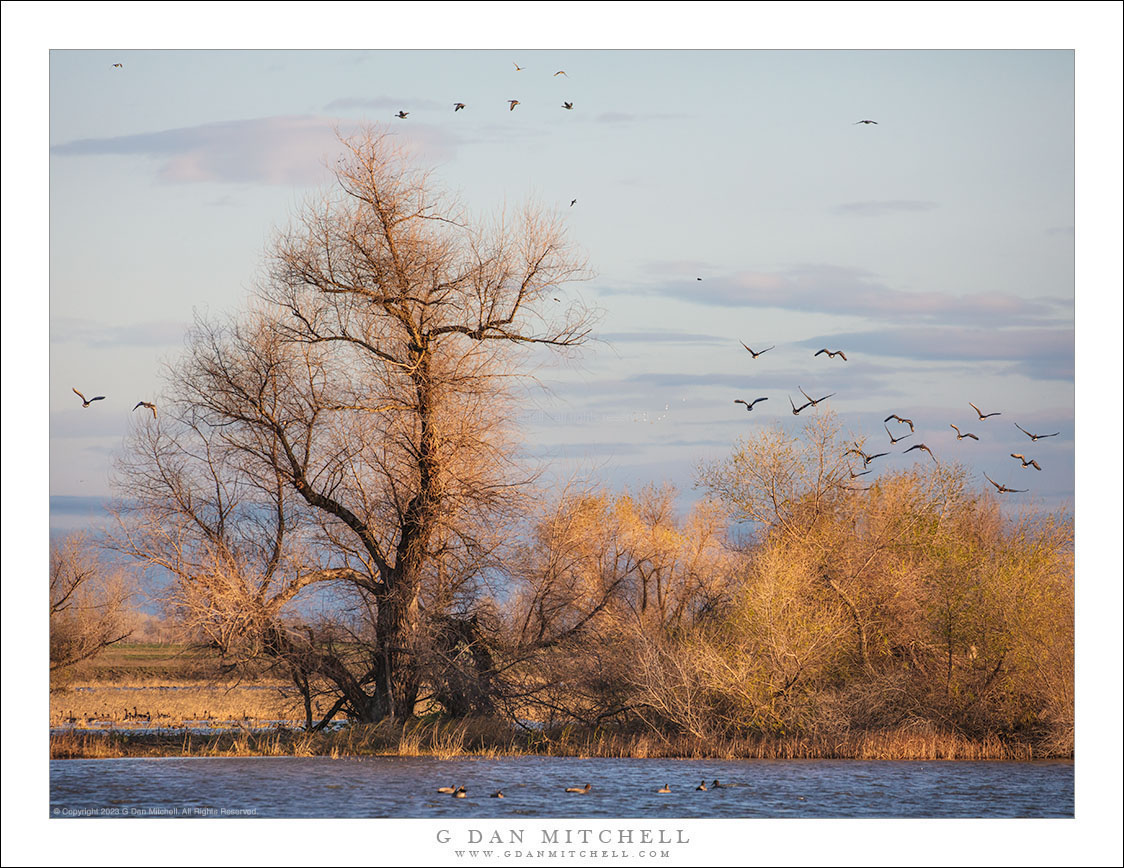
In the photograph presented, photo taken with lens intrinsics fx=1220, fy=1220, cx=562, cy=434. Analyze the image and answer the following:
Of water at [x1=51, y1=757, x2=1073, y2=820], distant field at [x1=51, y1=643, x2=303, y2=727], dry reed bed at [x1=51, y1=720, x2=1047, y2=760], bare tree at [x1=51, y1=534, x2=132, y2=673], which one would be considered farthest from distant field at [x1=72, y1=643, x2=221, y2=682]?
water at [x1=51, y1=757, x2=1073, y2=820]

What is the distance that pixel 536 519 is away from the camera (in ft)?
95.8

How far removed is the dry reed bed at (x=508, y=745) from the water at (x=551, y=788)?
0.89 meters

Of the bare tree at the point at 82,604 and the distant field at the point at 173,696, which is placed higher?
the bare tree at the point at 82,604

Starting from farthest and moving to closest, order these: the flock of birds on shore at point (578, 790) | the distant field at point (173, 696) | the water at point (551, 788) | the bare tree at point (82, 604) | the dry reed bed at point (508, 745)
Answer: the bare tree at point (82, 604), the distant field at point (173, 696), the dry reed bed at point (508, 745), the flock of birds on shore at point (578, 790), the water at point (551, 788)

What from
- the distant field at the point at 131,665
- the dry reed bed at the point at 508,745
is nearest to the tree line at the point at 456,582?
the dry reed bed at the point at 508,745

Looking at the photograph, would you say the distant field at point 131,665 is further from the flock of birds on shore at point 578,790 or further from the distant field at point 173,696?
the flock of birds on shore at point 578,790

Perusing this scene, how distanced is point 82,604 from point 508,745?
1817 cm

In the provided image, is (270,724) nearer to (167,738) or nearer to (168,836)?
(167,738)

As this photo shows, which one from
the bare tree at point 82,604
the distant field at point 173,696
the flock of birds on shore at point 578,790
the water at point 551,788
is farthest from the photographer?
the bare tree at point 82,604

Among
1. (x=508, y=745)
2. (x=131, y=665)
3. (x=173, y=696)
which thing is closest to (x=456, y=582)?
(x=508, y=745)

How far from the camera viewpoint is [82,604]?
128 feet

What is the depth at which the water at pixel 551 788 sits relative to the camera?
19547 millimetres

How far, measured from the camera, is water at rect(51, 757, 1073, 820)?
19.5 meters

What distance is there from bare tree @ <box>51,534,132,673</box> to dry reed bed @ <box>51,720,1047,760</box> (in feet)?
30.1
